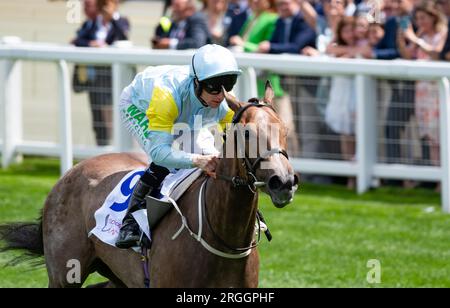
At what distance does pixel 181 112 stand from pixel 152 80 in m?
0.34

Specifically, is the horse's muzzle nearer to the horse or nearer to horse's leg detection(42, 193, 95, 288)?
the horse

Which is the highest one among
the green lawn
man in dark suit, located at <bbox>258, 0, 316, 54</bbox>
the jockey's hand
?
man in dark suit, located at <bbox>258, 0, 316, 54</bbox>

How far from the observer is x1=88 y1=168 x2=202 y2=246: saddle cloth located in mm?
6152

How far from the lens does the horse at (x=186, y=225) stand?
17.9ft

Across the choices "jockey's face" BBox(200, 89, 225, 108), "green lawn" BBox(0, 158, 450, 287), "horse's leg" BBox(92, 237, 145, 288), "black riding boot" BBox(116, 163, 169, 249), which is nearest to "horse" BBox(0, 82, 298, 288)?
"horse's leg" BBox(92, 237, 145, 288)

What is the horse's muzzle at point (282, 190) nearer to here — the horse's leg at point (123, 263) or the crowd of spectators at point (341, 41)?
the horse's leg at point (123, 263)

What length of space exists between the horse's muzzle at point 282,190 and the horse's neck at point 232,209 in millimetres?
411

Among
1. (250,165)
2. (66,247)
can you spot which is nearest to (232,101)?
(250,165)

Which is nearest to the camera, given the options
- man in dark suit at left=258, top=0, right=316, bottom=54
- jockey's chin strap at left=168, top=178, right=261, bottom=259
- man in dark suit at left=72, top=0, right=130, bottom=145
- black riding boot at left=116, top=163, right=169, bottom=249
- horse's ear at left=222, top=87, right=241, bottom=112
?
horse's ear at left=222, top=87, right=241, bottom=112

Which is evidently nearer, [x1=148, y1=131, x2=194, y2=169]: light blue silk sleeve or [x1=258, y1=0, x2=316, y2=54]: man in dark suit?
[x1=148, y1=131, x2=194, y2=169]: light blue silk sleeve

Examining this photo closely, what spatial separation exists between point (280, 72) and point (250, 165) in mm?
6003

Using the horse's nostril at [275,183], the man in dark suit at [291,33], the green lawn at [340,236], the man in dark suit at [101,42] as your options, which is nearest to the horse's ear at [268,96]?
the horse's nostril at [275,183]

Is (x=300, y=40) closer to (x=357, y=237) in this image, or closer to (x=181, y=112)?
(x=357, y=237)

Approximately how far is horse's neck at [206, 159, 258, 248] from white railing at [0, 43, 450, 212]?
4804 mm
